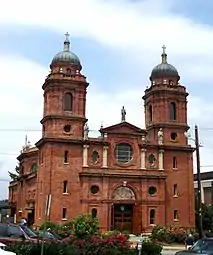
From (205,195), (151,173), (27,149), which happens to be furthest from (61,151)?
(205,195)

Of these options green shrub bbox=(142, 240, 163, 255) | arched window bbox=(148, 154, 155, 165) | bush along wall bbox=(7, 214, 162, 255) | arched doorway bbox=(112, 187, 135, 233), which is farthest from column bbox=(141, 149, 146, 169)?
green shrub bbox=(142, 240, 163, 255)

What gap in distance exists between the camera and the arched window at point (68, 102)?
5897 centimetres

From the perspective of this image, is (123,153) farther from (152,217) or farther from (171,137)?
(152,217)

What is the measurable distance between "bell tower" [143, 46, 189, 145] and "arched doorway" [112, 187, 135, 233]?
8.84 meters

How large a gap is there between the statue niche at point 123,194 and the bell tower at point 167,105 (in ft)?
27.5

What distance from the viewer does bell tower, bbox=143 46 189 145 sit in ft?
207

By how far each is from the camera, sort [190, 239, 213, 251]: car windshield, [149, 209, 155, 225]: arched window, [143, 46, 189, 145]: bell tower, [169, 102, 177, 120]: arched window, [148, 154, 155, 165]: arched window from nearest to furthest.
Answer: [190, 239, 213, 251]: car windshield < [149, 209, 155, 225]: arched window < [148, 154, 155, 165]: arched window < [143, 46, 189, 145]: bell tower < [169, 102, 177, 120]: arched window

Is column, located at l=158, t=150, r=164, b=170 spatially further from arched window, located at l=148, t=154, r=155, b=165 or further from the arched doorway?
the arched doorway

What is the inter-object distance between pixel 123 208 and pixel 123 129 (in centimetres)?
946

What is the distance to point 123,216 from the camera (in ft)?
192

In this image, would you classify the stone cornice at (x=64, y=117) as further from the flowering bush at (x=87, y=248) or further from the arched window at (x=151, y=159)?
the flowering bush at (x=87, y=248)

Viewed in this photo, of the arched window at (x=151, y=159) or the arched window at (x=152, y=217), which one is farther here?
the arched window at (x=151, y=159)

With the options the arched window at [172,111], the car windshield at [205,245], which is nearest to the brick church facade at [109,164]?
the arched window at [172,111]

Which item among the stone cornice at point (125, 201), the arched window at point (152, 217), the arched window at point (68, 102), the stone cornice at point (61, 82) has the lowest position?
the arched window at point (152, 217)
